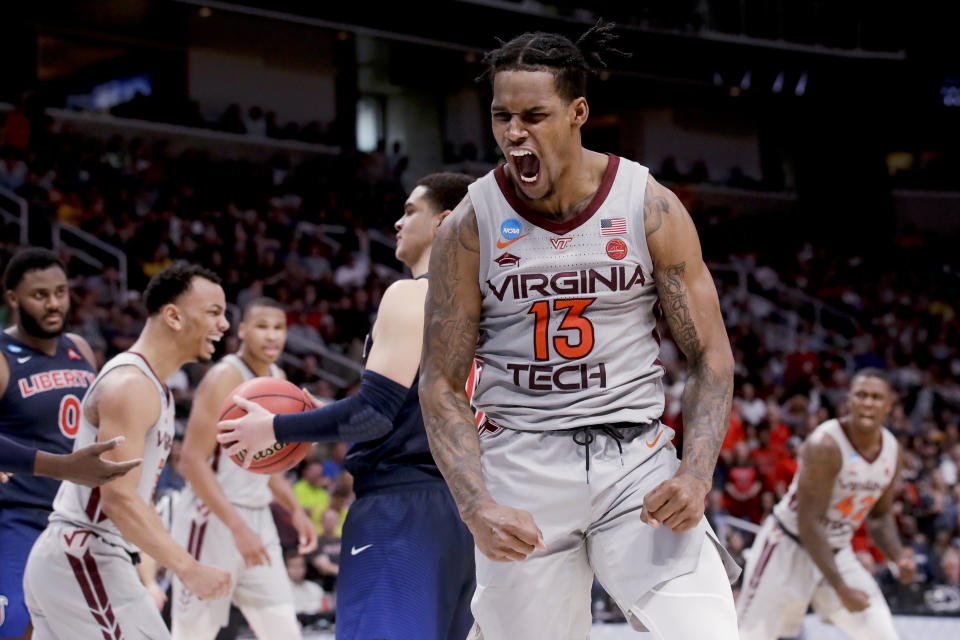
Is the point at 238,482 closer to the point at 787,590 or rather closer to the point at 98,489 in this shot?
the point at 98,489

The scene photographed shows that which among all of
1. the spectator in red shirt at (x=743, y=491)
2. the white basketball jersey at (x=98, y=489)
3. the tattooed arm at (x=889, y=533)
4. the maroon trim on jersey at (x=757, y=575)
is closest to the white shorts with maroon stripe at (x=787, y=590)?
the maroon trim on jersey at (x=757, y=575)

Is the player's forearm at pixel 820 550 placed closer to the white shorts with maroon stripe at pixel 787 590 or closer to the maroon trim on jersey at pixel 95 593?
the white shorts with maroon stripe at pixel 787 590

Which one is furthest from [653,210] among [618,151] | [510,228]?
[618,151]

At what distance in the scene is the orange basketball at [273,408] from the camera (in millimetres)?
3891

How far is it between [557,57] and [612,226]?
0.44 metres

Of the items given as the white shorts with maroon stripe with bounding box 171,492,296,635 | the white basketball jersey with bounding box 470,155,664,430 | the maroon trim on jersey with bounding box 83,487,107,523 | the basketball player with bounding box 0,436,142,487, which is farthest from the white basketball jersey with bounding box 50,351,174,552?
the white basketball jersey with bounding box 470,155,664,430

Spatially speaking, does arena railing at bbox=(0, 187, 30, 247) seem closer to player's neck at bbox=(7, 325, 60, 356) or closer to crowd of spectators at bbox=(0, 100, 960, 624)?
crowd of spectators at bbox=(0, 100, 960, 624)

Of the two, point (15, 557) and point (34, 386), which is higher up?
point (34, 386)

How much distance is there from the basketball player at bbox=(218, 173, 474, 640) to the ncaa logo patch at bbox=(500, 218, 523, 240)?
0.79 m

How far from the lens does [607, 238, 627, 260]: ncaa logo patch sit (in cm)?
284

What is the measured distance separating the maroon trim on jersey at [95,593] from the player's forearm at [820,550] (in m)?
3.72

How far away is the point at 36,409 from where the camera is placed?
4.91 metres

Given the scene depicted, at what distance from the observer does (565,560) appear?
2.87 m

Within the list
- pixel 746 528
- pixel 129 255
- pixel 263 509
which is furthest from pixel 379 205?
pixel 263 509
